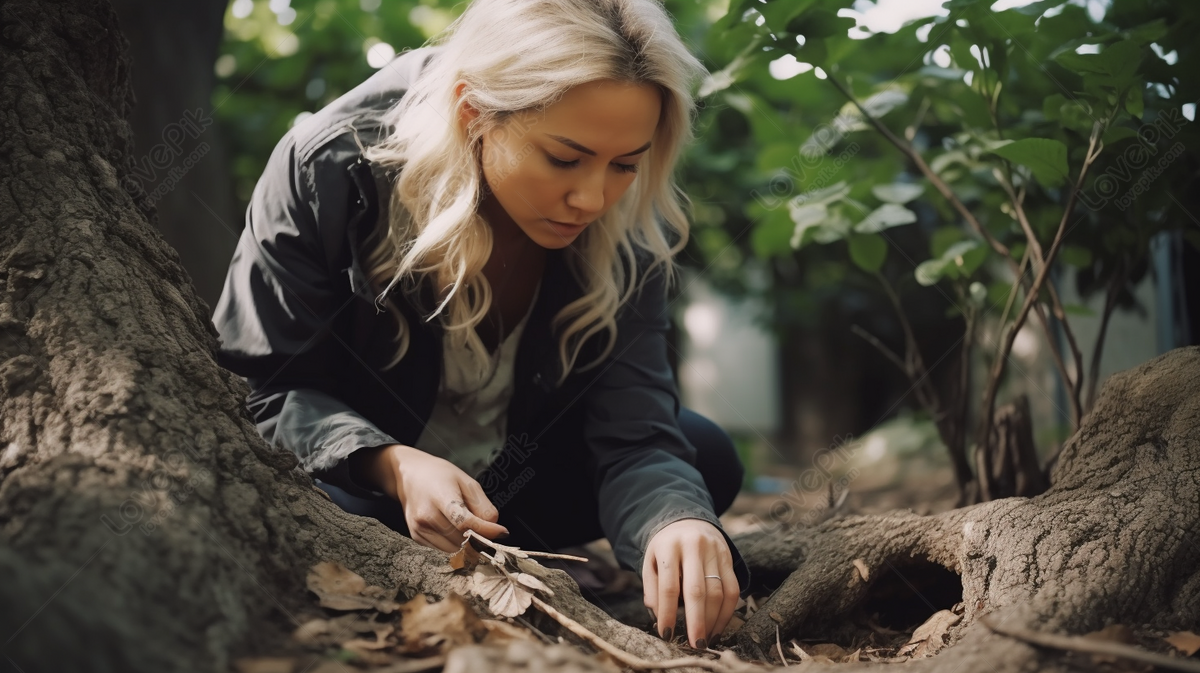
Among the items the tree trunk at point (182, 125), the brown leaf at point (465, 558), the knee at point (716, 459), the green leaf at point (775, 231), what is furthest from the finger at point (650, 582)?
the tree trunk at point (182, 125)

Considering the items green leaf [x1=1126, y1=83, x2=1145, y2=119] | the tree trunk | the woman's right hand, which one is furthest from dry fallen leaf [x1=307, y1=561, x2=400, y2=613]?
the tree trunk

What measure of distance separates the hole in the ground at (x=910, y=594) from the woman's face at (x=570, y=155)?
995mm

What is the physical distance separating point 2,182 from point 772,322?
17.8 ft

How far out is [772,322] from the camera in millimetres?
6438

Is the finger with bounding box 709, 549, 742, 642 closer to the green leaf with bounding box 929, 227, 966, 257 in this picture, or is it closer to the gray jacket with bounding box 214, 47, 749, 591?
the gray jacket with bounding box 214, 47, 749, 591

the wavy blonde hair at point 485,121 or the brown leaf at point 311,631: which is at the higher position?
the wavy blonde hair at point 485,121

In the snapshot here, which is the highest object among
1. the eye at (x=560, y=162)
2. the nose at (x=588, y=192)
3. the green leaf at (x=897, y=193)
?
the green leaf at (x=897, y=193)

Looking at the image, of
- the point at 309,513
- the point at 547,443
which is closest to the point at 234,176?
the point at 547,443

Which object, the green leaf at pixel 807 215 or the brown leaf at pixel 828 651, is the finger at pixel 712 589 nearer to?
the brown leaf at pixel 828 651

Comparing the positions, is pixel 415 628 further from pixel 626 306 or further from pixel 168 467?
pixel 626 306

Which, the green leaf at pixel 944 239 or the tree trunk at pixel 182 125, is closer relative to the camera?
the green leaf at pixel 944 239

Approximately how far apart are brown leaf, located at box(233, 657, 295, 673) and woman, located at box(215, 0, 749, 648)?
0.53 metres

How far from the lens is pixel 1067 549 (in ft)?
5.05

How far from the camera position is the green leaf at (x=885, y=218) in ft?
8.23
